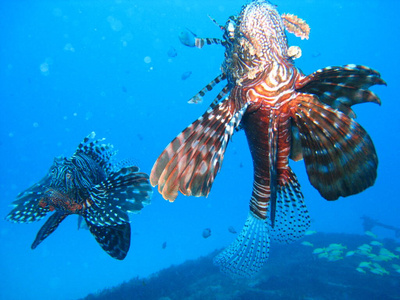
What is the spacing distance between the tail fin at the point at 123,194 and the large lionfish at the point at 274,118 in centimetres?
129

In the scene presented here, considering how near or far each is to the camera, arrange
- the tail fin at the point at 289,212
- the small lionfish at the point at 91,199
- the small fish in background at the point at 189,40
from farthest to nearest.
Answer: the small lionfish at the point at 91,199
the tail fin at the point at 289,212
the small fish in background at the point at 189,40

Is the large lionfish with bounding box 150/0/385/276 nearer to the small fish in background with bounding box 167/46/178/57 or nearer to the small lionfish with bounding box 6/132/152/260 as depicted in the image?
the small lionfish with bounding box 6/132/152/260

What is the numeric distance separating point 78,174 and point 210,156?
2.37m

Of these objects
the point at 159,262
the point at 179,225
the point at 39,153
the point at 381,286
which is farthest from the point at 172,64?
the point at 381,286

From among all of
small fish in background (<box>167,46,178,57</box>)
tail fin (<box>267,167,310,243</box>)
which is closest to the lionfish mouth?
tail fin (<box>267,167,310,243</box>)

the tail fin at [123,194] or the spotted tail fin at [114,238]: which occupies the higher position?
the tail fin at [123,194]

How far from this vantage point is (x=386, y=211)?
58.8 meters

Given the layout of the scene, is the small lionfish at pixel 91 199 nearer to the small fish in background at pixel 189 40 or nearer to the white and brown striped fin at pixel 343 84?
the small fish in background at pixel 189 40

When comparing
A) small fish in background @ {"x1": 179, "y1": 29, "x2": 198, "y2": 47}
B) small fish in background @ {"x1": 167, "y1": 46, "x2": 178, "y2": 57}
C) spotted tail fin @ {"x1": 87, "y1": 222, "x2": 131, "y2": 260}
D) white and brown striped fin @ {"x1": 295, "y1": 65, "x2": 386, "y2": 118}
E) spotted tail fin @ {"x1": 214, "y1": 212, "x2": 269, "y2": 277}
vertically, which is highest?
small fish in background @ {"x1": 167, "y1": 46, "x2": 178, "y2": 57}

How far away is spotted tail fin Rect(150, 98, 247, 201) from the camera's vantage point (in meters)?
1.51

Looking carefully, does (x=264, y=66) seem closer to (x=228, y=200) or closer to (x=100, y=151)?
(x=100, y=151)

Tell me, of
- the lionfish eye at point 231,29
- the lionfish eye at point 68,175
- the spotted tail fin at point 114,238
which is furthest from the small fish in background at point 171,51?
the lionfish eye at point 231,29

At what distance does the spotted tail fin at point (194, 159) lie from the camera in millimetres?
1508

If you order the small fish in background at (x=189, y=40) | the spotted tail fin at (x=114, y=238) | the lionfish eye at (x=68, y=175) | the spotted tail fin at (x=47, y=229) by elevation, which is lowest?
the spotted tail fin at (x=114, y=238)
